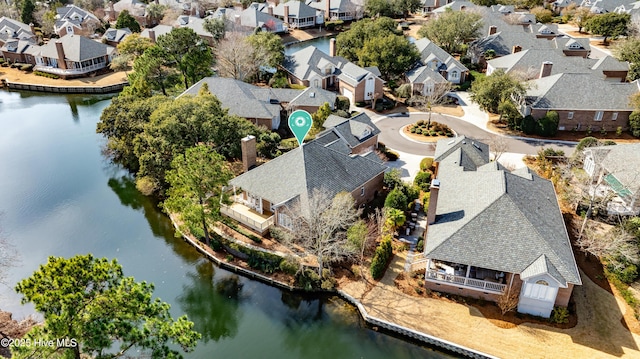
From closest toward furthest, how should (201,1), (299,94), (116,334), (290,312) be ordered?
(116,334), (290,312), (299,94), (201,1)

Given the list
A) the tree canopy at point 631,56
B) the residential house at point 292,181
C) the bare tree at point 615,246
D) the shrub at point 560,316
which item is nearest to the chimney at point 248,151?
the residential house at point 292,181

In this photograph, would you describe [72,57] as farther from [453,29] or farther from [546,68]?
[546,68]

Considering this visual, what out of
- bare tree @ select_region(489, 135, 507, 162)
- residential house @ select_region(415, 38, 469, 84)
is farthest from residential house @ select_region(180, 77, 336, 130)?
residential house @ select_region(415, 38, 469, 84)

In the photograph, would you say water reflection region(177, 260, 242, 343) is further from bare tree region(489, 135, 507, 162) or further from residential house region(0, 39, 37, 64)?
residential house region(0, 39, 37, 64)

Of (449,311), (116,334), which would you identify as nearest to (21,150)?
(116,334)

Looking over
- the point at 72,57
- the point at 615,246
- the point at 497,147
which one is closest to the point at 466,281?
the point at 615,246

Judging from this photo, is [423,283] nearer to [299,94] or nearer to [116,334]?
[116,334]
